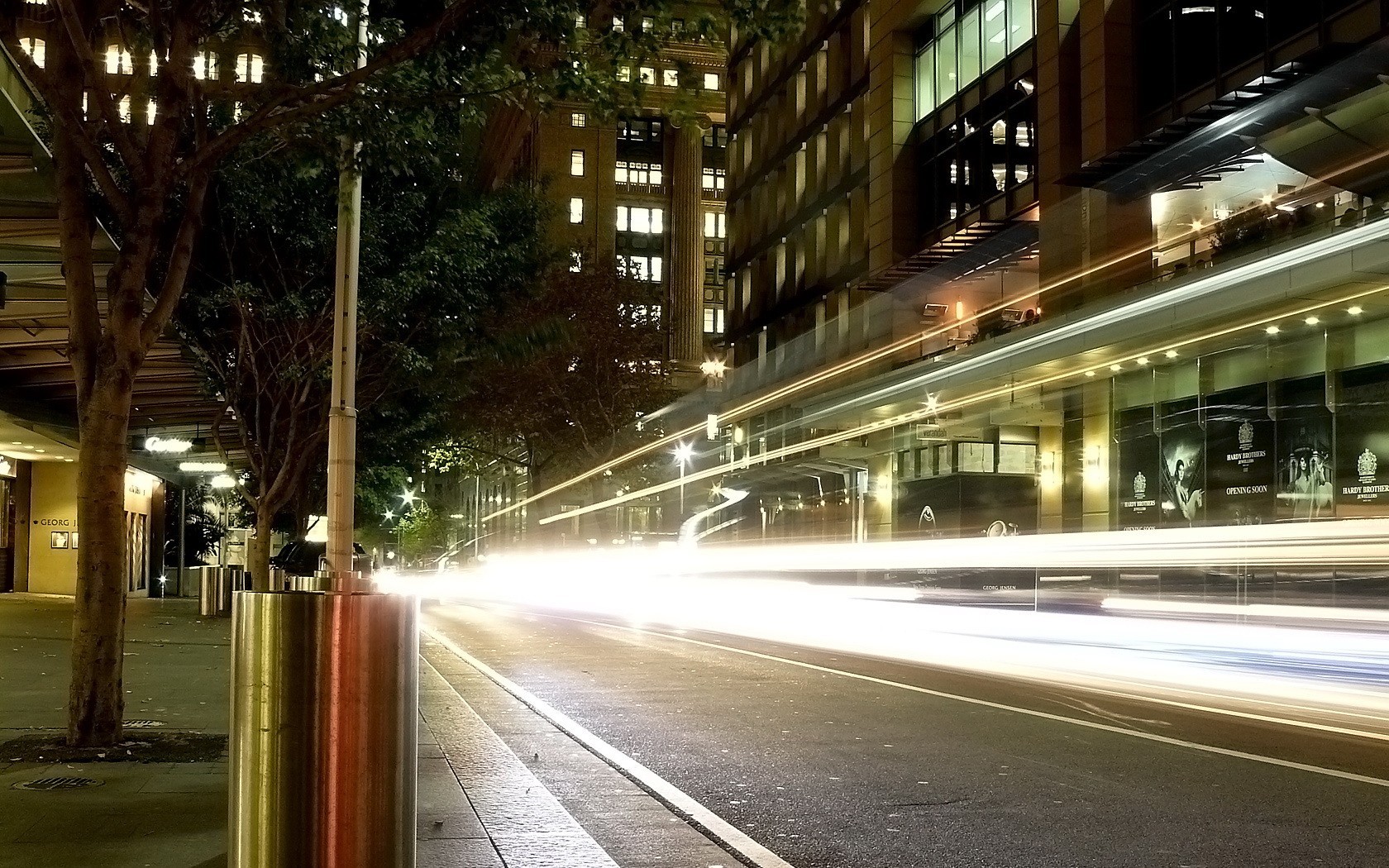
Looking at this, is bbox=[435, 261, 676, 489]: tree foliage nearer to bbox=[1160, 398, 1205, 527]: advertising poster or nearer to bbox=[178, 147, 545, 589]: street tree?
bbox=[178, 147, 545, 589]: street tree

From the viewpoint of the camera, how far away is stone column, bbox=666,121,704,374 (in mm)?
102125

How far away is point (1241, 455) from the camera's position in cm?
2528

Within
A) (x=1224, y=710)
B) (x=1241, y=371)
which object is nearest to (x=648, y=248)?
(x=1241, y=371)

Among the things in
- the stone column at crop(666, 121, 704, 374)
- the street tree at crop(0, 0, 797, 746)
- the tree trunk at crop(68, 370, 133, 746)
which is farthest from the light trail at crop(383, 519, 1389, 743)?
the stone column at crop(666, 121, 704, 374)

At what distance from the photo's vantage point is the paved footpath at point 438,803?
20.9ft

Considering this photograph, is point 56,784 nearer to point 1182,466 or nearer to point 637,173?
point 1182,466

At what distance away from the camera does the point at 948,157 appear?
131 ft

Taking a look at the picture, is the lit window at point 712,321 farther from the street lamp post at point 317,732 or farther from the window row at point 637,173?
the street lamp post at point 317,732

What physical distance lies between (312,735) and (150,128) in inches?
315

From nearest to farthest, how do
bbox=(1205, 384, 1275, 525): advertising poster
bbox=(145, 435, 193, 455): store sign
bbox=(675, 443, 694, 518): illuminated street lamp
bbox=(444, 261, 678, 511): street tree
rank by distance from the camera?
1. bbox=(1205, 384, 1275, 525): advertising poster
2. bbox=(145, 435, 193, 455): store sign
3. bbox=(444, 261, 678, 511): street tree
4. bbox=(675, 443, 694, 518): illuminated street lamp

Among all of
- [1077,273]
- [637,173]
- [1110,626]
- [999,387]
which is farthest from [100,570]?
[637,173]

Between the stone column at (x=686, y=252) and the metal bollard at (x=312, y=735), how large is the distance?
317 feet

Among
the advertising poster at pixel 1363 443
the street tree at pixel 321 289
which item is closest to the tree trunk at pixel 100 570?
the street tree at pixel 321 289

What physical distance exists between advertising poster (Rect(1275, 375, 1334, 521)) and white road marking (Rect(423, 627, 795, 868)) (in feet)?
50.5
